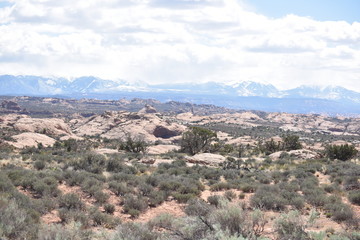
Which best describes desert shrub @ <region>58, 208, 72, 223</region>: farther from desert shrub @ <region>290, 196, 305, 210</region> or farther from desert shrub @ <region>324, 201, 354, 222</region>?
desert shrub @ <region>324, 201, 354, 222</region>

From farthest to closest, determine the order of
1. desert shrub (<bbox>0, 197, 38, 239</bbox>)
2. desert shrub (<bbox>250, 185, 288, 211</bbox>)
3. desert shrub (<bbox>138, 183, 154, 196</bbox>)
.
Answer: desert shrub (<bbox>138, 183, 154, 196</bbox>) < desert shrub (<bbox>250, 185, 288, 211</bbox>) < desert shrub (<bbox>0, 197, 38, 239</bbox>)

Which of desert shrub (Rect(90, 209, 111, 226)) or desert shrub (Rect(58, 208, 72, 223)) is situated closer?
desert shrub (Rect(58, 208, 72, 223))

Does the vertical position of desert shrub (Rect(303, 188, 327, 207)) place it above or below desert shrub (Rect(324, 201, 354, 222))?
below

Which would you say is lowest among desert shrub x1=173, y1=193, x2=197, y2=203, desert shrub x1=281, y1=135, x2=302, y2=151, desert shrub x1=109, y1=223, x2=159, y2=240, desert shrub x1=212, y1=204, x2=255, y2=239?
desert shrub x1=281, y1=135, x2=302, y2=151

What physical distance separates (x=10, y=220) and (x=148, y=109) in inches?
5690

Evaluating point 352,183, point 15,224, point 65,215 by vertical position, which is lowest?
point 352,183

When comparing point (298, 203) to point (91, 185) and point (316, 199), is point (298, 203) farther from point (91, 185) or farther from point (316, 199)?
point (91, 185)

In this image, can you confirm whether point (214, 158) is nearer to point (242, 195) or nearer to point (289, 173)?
point (289, 173)

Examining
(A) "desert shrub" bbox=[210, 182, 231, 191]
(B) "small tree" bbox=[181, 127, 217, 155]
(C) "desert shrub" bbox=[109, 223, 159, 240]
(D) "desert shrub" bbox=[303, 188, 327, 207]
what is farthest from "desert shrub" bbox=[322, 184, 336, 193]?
(B) "small tree" bbox=[181, 127, 217, 155]

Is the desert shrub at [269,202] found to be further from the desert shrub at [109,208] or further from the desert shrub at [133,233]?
the desert shrub at [133,233]

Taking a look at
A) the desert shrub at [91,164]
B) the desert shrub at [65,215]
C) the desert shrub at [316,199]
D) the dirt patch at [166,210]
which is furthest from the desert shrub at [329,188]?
the desert shrub at [65,215]

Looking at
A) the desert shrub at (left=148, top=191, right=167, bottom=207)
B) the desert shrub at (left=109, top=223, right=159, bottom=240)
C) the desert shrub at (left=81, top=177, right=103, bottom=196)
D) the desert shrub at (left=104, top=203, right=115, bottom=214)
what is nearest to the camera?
the desert shrub at (left=109, top=223, right=159, bottom=240)

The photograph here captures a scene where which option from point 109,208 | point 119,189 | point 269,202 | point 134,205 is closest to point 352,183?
point 269,202

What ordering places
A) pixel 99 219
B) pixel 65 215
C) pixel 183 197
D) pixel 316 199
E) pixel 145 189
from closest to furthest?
pixel 65 215 → pixel 99 219 → pixel 316 199 → pixel 183 197 → pixel 145 189
